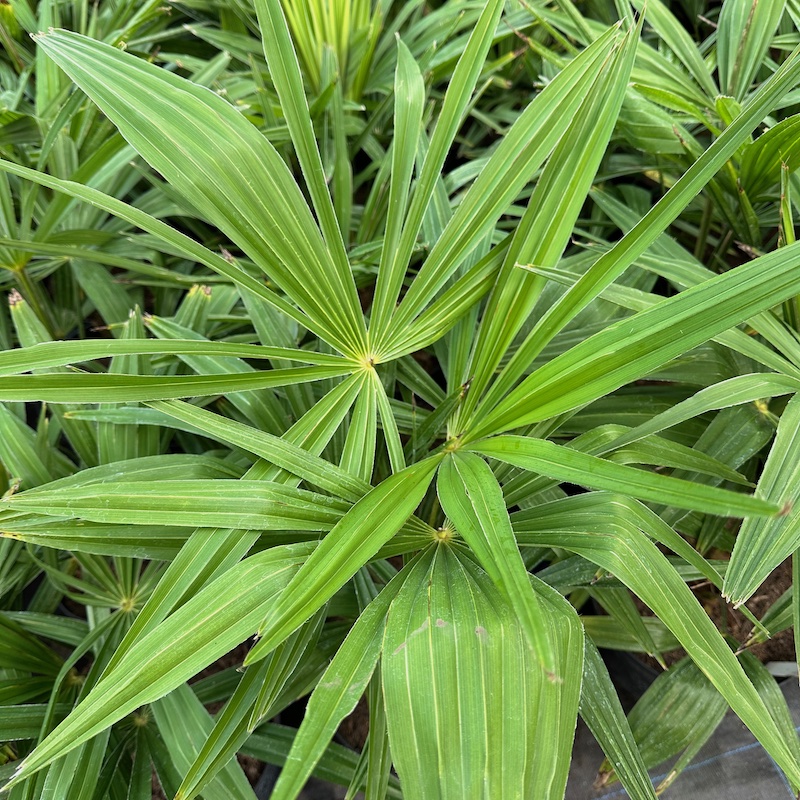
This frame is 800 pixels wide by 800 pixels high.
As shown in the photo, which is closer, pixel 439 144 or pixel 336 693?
pixel 336 693

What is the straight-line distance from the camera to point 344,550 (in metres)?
0.46

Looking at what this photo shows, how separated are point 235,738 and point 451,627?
0.26 metres

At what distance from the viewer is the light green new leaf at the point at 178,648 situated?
1.43 ft

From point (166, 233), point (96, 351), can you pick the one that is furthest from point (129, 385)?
point (166, 233)

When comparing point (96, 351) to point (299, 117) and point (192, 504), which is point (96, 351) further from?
point (299, 117)

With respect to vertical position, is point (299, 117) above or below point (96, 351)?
above

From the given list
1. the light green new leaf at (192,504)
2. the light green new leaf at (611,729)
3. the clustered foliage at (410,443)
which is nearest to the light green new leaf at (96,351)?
the clustered foliage at (410,443)

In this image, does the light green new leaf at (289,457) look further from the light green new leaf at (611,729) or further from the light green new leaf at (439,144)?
the light green new leaf at (611,729)

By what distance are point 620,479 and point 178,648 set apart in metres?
0.34

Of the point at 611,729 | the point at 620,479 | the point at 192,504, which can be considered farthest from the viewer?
the point at 611,729

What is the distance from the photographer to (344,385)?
0.64 meters

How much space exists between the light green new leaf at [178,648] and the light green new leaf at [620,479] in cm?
21

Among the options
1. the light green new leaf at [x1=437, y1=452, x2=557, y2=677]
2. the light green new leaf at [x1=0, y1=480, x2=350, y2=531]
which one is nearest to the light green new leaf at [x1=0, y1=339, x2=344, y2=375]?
the light green new leaf at [x1=0, y1=480, x2=350, y2=531]

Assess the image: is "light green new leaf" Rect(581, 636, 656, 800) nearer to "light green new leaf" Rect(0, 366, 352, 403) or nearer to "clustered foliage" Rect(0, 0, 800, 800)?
"clustered foliage" Rect(0, 0, 800, 800)
